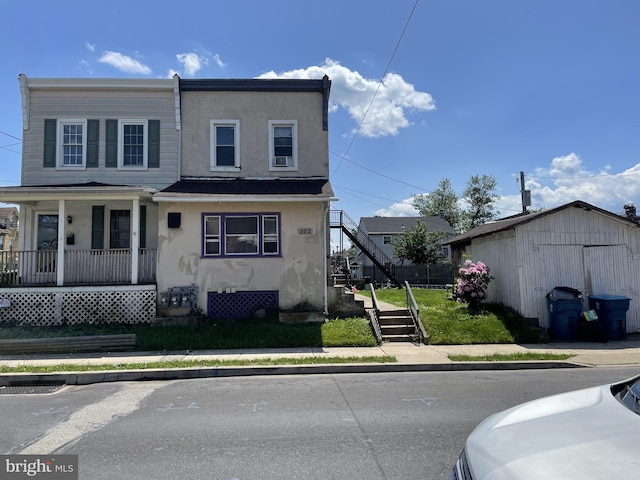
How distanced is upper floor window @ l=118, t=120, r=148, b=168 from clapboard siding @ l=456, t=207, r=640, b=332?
12.7 meters

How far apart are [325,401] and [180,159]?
11.3 meters

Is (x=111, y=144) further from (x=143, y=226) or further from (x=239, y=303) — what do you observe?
(x=239, y=303)

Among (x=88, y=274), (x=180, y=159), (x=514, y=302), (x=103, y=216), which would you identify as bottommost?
(x=514, y=302)

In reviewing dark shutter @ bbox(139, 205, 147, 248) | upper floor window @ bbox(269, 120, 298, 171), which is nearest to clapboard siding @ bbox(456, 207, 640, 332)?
upper floor window @ bbox(269, 120, 298, 171)

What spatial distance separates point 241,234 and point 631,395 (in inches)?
452

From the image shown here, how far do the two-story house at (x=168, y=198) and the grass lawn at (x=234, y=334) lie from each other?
30.1 inches

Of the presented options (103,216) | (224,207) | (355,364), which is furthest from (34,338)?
(355,364)

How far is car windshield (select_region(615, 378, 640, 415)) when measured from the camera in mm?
2675

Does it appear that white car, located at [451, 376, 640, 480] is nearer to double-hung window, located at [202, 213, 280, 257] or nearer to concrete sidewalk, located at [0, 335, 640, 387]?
concrete sidewalk, located at [0, 335, 640, 387]

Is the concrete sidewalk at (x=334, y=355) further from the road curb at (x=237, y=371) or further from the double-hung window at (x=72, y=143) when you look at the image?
the double-hung window at (x=72, y=143)

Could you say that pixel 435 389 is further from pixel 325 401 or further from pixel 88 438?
pixel 88 438

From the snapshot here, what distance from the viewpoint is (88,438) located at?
16.4 ft

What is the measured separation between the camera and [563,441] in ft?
7.57

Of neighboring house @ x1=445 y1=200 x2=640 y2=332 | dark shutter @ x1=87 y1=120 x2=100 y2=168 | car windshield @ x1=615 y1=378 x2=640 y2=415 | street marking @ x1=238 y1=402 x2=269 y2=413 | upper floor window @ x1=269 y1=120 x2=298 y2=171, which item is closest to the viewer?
car windshield @ x1=615 y1=378 x2=640 y2=415
